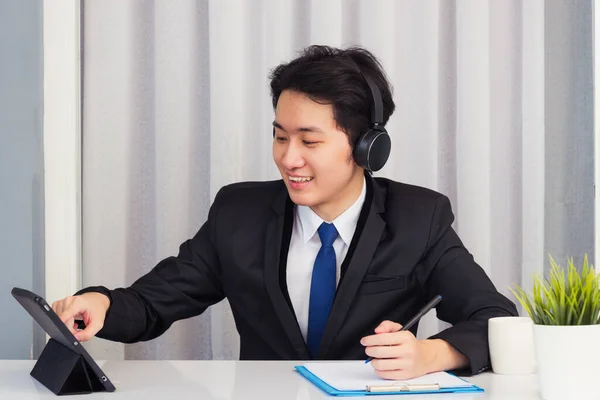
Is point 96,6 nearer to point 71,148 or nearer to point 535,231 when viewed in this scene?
point 71,148

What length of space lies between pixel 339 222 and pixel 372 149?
→ 196 mm

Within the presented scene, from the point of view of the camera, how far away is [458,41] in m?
2.26

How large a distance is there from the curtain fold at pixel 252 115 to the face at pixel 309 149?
0.44m

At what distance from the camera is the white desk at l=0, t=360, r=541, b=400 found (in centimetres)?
123

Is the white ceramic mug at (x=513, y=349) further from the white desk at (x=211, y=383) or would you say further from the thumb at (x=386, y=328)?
the thumb at (x=386, y=328)

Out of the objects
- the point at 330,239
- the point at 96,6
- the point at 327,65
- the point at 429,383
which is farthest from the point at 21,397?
the point at 96,6

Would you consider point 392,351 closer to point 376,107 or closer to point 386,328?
point 386,328

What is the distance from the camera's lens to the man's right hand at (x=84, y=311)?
1.51m

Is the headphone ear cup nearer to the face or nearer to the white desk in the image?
the face

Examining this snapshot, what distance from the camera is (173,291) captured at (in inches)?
74.3

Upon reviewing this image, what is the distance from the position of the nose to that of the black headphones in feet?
0.40

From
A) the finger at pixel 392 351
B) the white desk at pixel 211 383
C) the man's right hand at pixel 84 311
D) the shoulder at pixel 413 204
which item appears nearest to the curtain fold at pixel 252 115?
the shoulder at pixel 413 204

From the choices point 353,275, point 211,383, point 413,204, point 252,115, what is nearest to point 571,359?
point 211,383

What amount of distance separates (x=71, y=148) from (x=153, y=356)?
61 cm
